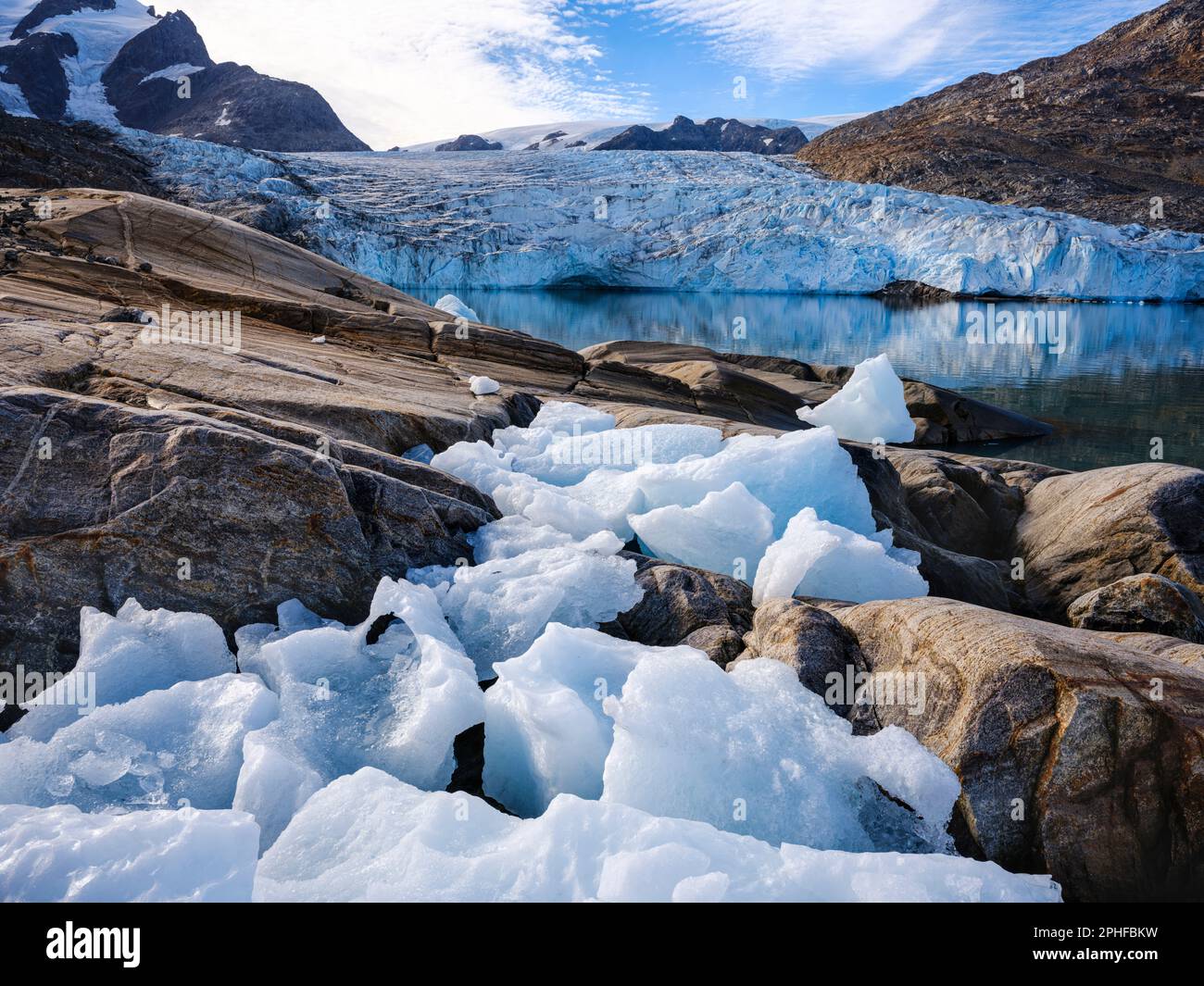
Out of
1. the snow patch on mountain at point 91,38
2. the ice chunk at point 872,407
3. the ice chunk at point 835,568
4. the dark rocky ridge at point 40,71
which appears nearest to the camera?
the ice chunk at point 835,568

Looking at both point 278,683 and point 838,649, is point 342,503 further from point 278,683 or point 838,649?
point 838,649

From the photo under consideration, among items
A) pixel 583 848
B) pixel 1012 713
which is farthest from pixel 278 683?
pixel 1012 713

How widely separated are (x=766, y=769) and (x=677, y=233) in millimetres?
42315

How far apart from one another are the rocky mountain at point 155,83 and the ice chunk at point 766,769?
262 ft

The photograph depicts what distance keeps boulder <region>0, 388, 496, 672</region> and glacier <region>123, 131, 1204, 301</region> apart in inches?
1373

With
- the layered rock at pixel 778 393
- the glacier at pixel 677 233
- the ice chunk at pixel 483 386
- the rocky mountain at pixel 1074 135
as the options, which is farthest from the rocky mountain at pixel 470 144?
the ice chunk at pixel 483 386

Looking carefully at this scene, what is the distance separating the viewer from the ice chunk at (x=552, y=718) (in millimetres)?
2676

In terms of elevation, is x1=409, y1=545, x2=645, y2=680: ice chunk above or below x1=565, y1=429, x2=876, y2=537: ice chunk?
below

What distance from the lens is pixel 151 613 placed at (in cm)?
306

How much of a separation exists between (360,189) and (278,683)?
148 feet

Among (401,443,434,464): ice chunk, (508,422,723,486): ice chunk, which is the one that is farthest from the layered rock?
(401,443,434,464): ice chunk

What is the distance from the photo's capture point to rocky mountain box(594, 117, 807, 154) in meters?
89.2

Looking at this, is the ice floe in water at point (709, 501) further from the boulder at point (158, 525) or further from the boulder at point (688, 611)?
the boulder at point (158, 525)

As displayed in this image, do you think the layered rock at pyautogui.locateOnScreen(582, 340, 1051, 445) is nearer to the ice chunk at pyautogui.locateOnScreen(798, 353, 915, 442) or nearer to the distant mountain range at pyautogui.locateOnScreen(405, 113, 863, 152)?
the ice chunk at pyautogui.locateOnScreen(798, 353, 915, 442)
